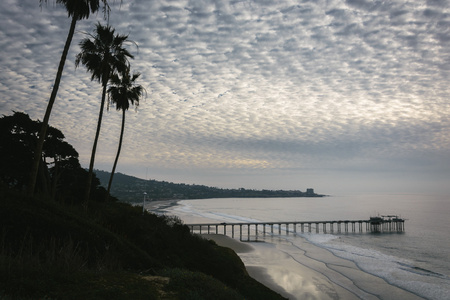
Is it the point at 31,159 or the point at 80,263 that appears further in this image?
the point at 31,159

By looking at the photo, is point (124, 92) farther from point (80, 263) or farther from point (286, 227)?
point (286, 227)

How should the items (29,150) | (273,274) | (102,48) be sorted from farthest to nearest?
1. (29,150)
2. (273,274)
3. (102,48)

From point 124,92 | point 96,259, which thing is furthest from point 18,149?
point 96,259

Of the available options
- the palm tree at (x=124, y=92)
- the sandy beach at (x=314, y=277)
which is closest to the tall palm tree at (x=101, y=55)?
the palm tree at (x=124, y=92)

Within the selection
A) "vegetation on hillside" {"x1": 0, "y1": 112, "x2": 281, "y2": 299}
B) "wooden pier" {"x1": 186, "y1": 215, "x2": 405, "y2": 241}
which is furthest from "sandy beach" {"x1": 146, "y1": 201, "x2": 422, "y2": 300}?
"wooden pier" {"x1": 186, "y1": 215, "x2": 405, "y2": 241}

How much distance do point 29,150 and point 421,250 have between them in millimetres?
51220

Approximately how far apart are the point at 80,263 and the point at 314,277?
74.2ft

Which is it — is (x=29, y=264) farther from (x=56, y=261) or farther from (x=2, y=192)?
(x=2, y=192)

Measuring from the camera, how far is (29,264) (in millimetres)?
7305

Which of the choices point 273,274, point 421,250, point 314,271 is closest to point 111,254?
point 273,274

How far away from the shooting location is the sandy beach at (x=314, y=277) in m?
21.6

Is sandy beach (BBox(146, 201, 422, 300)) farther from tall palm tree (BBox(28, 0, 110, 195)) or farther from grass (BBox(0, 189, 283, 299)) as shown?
tall palm tree (BBox(28, 0, 110, 195))

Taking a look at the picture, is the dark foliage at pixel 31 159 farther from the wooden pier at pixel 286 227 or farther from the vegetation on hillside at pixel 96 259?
the wooden pier at pixel 286 227

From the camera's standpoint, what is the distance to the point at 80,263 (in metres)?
8.48
